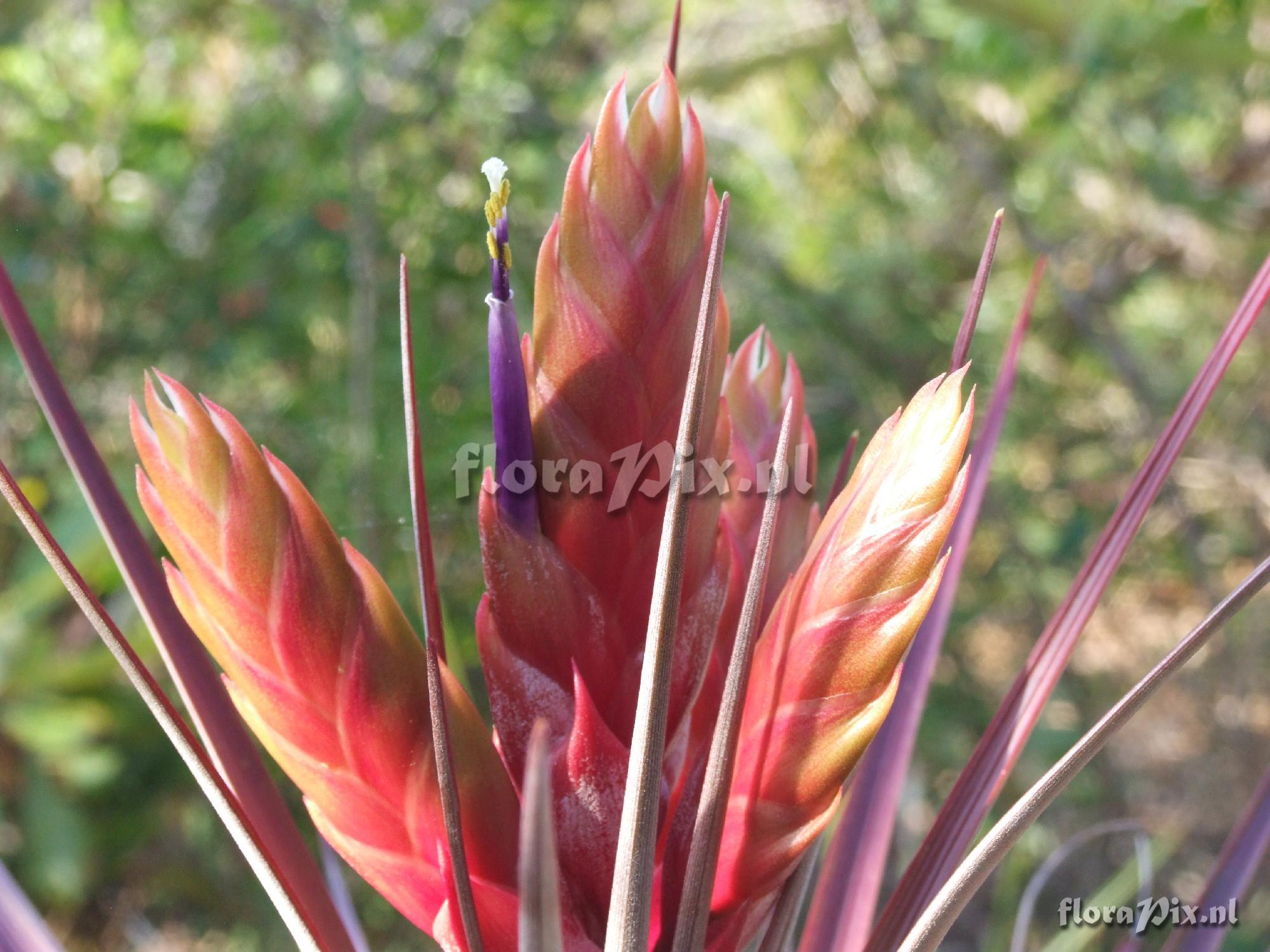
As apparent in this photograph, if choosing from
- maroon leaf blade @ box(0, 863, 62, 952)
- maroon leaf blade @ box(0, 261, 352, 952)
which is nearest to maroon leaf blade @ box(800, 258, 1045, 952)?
maroon leaf blade @ box(0, 261, 352, 952)

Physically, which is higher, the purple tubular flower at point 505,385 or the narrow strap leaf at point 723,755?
the purple tubular flower at point 505,385

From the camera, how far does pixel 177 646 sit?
1.48 feet

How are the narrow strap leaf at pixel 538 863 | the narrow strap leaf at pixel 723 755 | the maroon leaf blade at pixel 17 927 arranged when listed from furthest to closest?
the maroon leaf blade at pixel 17 927 < the narrow strap leaf at pixel 723 755 < the narrow strap leaf at pixel 538 863

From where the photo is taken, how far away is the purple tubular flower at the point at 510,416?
38 centimetres

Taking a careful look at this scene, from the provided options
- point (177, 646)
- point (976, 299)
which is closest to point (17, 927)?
point (177, 646)

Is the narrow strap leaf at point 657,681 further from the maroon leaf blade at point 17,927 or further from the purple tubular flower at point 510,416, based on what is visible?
the maroon leaf blade at point 17,927

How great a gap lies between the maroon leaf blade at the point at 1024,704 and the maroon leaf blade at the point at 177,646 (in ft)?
0.86

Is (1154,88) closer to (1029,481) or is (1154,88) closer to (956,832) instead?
(1029,481)

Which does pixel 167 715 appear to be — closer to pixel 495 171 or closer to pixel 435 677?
pixel 435 677

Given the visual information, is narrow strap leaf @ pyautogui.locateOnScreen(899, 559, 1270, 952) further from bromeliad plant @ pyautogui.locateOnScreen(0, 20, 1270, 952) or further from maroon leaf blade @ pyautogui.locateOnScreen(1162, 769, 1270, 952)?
Result: maroon leaf blade @ pyautogui.locateOnScreen(1162, 769, 1270, 952)

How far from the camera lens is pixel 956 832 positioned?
473 mm

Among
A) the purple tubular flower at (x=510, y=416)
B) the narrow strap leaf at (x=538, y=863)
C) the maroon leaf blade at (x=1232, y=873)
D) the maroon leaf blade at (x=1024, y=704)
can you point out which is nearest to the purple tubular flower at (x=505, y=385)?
the purple tubular flower at (x=510, y=416)

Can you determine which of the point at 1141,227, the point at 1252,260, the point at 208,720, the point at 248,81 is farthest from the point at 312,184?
the point at 1252,260
